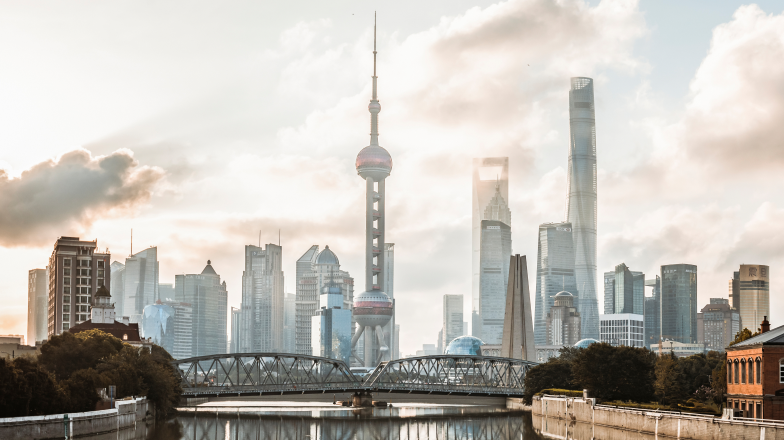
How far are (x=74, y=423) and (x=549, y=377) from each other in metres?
92.8

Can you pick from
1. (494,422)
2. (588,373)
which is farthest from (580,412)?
(494,422)

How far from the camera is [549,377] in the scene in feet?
556

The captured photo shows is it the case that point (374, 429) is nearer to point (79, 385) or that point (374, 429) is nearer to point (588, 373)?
point (588, 373)

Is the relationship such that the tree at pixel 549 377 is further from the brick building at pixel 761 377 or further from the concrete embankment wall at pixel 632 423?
the brick building at pixel 761 377

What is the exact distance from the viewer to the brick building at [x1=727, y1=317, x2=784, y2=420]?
290 feet

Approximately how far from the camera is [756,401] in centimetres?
9044

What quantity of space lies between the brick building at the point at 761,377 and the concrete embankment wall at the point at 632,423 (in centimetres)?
581

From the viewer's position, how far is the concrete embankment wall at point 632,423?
3086 inches

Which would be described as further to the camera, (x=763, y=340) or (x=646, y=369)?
(x=646, y=369)

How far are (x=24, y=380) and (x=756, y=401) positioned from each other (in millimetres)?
65287

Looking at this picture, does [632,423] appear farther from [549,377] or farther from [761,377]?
[549,377]

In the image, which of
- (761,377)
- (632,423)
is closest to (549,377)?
(632,423)

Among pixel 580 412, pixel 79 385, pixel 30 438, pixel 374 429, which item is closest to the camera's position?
pixel 30 438

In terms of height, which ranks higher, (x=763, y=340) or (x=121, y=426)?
(x=763, y=340)
